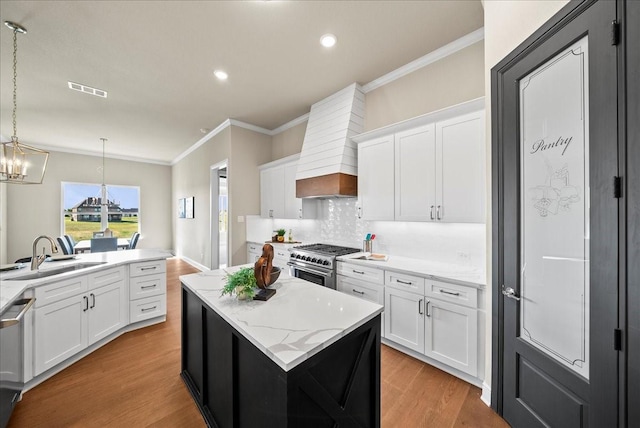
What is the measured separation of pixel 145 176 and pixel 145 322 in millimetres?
6167

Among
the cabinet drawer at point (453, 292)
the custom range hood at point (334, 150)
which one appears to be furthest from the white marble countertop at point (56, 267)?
the cabinet drawer at point (453, 292)

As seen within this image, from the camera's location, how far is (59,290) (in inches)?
84.4

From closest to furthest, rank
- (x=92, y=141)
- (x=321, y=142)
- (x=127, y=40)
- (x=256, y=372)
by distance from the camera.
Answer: (x=256, y=372) → (x=127, y=40) → (x=321, y=142) → (x=92, y=141)

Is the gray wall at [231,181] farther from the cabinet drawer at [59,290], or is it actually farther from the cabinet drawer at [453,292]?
the cabinet drawer at [453,292]

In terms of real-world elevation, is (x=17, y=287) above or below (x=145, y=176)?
below

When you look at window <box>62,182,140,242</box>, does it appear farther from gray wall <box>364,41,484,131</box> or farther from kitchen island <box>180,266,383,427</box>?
gray wall <box>364,41,484,131</box>

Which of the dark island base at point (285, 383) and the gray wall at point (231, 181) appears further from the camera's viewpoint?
the gray wall at point (231, 181)

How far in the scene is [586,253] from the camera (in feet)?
3.92

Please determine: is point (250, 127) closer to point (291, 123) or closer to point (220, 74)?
point (291, 123)

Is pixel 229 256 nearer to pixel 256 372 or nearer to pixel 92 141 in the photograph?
pixel 256 372

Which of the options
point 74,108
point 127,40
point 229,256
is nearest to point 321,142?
point 127,40

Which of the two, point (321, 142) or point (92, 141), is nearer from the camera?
point (321, 142)

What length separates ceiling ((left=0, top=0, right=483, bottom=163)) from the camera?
6.82 ft

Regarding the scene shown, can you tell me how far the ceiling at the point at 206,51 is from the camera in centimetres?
208
